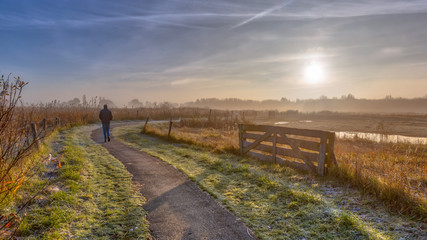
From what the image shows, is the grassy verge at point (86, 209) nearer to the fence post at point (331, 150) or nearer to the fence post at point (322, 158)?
the fence post at point (322, 158)

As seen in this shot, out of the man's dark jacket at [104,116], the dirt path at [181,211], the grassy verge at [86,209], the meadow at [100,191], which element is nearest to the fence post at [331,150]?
the meadow at [100,191]

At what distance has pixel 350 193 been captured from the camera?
628cm

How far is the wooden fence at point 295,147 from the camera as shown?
25.7 ft

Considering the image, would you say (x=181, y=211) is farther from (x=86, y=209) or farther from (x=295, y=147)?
(x=295, y=147)

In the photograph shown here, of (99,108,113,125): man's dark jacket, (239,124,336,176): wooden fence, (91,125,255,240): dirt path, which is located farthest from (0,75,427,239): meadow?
(99,108,113,125): man's dark jacket

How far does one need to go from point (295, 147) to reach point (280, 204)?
140 inches

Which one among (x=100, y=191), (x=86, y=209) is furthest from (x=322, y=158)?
(x=86, y=209)

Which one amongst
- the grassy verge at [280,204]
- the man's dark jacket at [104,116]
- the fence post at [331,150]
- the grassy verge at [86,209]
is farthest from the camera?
the man's dark jacket at [104,116]

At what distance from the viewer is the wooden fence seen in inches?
308

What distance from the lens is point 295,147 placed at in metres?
8.77

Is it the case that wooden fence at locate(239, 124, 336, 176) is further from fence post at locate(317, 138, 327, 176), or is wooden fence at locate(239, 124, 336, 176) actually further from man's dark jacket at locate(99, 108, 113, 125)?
man's dark jacket at locate(99, 108, 113, 125)

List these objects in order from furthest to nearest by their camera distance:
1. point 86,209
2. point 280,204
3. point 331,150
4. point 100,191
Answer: point 331,150 < point 100,191 < point 280,204 < point 86,209

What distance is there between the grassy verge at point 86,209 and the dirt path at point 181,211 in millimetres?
304

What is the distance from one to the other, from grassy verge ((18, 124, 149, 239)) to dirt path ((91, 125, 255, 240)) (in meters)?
0.30
